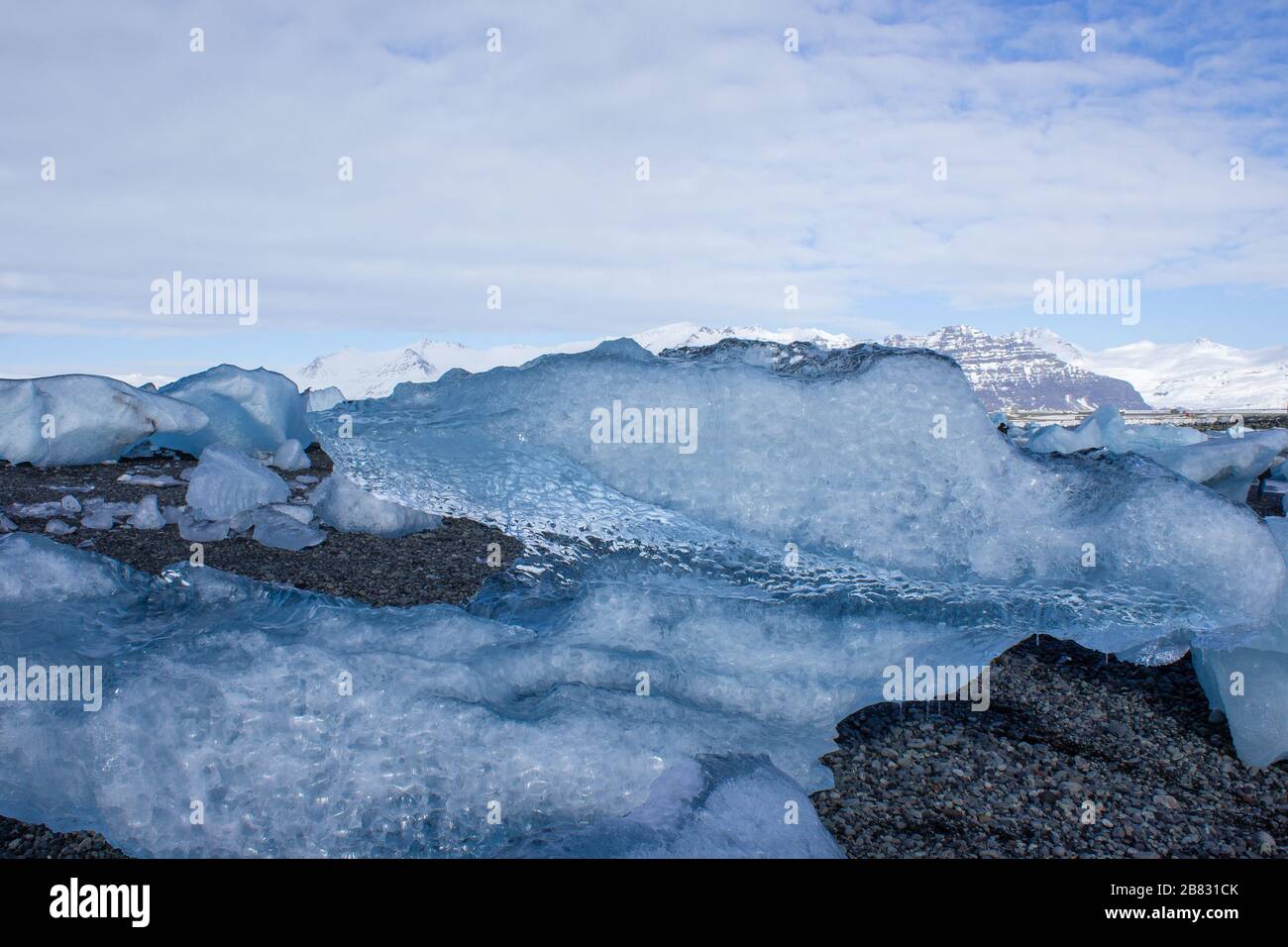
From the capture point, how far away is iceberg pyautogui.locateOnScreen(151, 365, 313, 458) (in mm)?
11969

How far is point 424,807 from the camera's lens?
10.5 ft

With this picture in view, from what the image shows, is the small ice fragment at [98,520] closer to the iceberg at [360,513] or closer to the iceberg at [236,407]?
the iceberg at [360,513]

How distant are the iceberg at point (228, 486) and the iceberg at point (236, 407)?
11.0 feet

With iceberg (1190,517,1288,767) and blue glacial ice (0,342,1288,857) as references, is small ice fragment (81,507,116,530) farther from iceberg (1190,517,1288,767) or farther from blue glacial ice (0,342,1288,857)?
iceberg (1190,517,1288,767)

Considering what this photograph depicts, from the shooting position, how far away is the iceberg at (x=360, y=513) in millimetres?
8055

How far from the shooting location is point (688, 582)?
4.50m

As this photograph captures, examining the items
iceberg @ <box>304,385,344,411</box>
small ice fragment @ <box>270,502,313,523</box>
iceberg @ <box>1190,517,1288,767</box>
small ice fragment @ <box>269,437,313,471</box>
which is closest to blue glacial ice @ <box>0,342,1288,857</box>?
iceberg @ <box>1190,517,1288,767</box>

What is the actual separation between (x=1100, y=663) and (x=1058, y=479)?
143 cm

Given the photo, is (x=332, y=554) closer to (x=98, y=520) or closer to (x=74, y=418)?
(x=98, y=520)

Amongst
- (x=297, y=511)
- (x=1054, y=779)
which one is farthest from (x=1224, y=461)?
(x=297, y=511)

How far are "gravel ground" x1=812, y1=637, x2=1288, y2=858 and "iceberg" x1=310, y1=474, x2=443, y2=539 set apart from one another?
517cm
